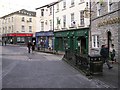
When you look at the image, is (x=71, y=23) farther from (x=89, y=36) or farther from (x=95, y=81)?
(x=95, y=81)

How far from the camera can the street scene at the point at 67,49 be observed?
37.8 ft

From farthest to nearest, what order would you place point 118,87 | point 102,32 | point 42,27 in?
point 42,27 → point 102,32 → point 118,87

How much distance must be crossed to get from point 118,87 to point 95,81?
5.35 feet

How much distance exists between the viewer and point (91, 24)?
2672 centimetres

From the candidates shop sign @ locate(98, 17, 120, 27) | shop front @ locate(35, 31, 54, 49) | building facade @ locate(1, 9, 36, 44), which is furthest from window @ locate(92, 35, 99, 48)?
building facade @ locate(1, 9, 36, 44)

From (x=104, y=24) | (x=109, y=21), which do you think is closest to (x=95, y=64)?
(x=109, y=21)

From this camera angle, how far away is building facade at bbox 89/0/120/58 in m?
19.2

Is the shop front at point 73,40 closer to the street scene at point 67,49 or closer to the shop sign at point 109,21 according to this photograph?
the street scene at point 67,49

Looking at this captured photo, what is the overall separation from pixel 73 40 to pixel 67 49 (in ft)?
39.6

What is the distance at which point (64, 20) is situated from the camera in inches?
1452

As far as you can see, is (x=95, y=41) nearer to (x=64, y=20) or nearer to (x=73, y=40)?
Answer: (x=73, y=40)

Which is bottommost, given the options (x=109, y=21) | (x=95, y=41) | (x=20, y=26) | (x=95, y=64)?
(x=95, y=64)

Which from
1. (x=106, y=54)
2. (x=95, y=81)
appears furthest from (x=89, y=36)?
(x=95, y=81)

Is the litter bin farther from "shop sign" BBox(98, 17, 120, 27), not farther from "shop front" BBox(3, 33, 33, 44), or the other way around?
"shop front" BBox(3, 33, 33, 44)
